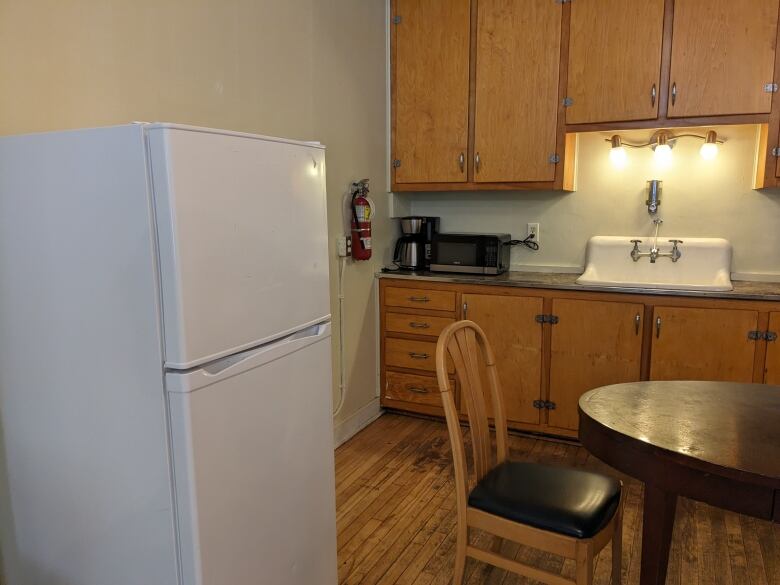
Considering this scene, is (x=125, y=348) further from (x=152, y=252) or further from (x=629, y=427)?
(x=629, y=427)

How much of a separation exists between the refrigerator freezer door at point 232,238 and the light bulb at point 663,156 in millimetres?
2239

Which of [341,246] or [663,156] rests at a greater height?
[663,156]

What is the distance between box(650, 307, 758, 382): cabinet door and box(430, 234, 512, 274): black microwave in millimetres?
900

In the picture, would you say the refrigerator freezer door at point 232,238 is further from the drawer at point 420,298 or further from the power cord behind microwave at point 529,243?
the power cord behind microwave at point 529,243

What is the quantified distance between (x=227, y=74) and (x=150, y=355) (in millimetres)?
1387

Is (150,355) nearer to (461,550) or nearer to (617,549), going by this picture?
(461,550)

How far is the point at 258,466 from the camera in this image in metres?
1.52

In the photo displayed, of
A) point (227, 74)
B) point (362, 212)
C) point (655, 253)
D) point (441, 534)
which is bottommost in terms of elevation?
point (441, 534)

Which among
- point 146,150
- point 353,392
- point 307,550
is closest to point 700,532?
point 307,550

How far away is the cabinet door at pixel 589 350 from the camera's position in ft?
9.53

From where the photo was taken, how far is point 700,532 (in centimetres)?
230

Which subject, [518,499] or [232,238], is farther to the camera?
[518,499]

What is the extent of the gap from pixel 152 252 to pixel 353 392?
217cm

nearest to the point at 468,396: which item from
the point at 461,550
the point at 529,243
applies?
the point at 461,550
